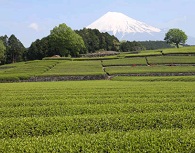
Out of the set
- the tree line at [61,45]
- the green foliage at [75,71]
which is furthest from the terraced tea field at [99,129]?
the tree line at [61,45]

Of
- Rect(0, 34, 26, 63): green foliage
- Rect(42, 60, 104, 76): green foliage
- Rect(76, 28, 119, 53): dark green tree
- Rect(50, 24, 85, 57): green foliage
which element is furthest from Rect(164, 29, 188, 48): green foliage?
Rect(42, 60, 104, 76): green foliage

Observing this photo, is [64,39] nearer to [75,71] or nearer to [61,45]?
[61,45]

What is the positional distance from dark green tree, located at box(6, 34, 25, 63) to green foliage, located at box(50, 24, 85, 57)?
26227 millimetres

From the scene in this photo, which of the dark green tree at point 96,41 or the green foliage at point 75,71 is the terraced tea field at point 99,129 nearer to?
the green foliage at point 75,71

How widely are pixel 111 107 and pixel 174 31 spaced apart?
120106mm

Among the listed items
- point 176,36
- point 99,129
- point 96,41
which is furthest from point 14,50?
point 99,129

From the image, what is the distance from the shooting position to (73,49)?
102562 mm

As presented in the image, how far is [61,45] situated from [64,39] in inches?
123

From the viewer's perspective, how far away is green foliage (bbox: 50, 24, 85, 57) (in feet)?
325

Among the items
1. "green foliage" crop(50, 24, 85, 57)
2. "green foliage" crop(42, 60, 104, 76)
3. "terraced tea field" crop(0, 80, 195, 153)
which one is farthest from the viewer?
"green foliage" crop(50, 24, 85, 57)

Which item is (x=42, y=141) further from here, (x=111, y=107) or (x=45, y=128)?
(x=111, y=107)

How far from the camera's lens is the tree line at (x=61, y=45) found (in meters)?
100

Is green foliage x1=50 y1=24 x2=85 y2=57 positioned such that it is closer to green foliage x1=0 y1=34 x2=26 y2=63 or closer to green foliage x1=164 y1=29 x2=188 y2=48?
green foliage x1=0 y1=34 x2=26 y2=63

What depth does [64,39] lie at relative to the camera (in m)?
98.9
